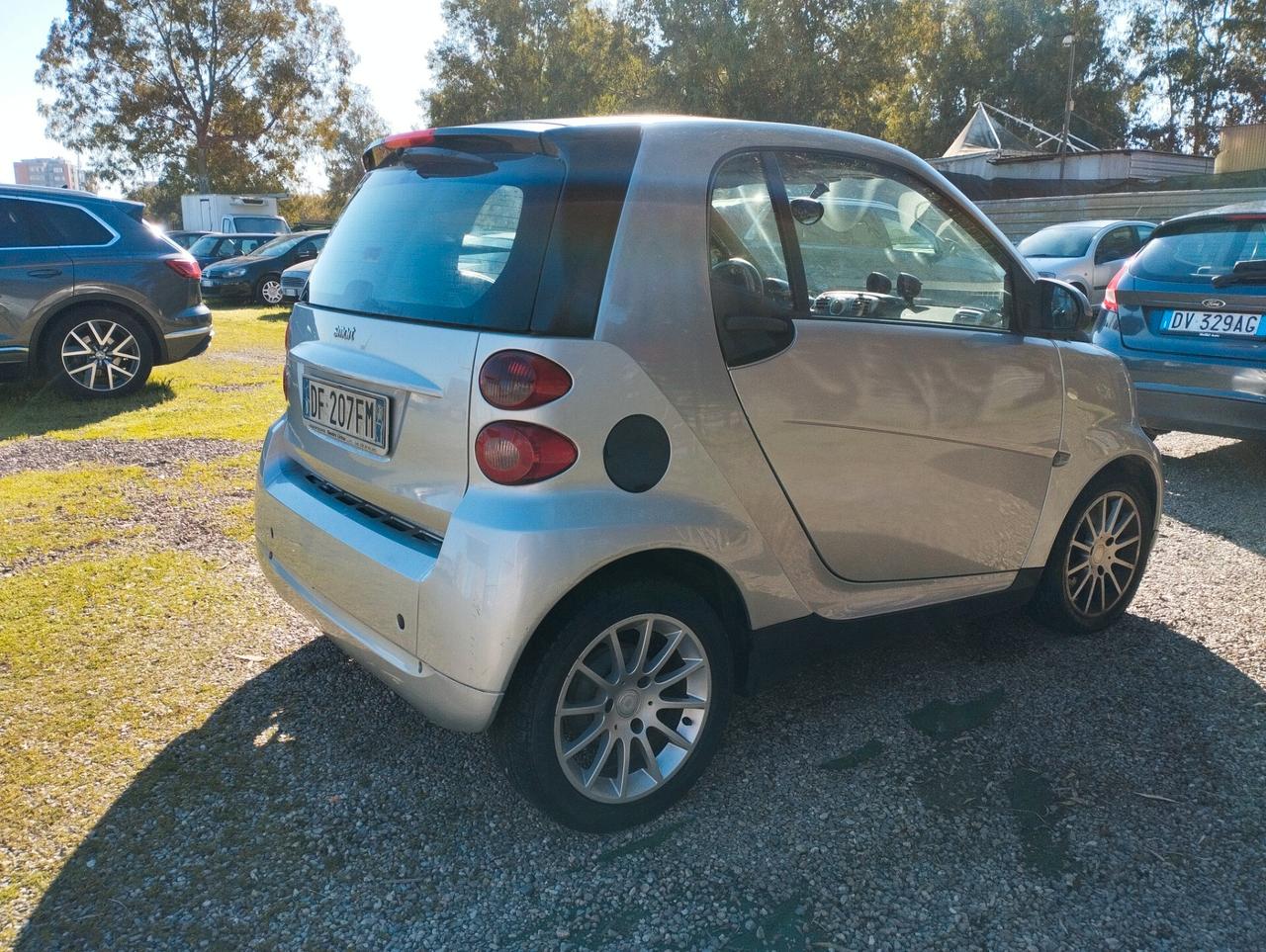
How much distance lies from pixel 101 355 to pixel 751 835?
7.64m

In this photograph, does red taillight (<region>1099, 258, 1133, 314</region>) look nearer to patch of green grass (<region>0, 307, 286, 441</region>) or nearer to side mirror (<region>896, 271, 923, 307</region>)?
side mirror (<region>896, 271, 923, 307</region>)

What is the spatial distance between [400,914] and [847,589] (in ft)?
5.08

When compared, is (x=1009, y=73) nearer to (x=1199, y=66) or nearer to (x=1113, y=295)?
(x=1199, y=66)

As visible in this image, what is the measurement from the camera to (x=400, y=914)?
2.36 meters

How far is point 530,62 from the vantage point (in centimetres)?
4666

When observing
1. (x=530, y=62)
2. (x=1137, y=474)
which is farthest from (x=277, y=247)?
(x=530, y=62)

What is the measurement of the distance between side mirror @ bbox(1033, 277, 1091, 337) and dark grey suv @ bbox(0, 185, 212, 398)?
7453mm

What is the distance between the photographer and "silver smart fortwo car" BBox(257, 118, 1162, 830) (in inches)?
93.3

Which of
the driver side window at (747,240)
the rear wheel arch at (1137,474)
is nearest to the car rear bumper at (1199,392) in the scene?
the rear wheel arch at (1137,474)

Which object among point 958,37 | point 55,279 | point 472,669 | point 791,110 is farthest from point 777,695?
point 958,37

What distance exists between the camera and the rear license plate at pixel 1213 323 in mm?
5738

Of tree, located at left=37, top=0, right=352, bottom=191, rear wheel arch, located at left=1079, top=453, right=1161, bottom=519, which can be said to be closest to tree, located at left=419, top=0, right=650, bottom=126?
tree, located at left=37, top=0, right=352, bottom=191

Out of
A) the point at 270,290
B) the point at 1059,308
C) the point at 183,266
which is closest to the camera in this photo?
the point at 1059,308

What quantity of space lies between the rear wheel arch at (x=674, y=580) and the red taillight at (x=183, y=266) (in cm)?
742
